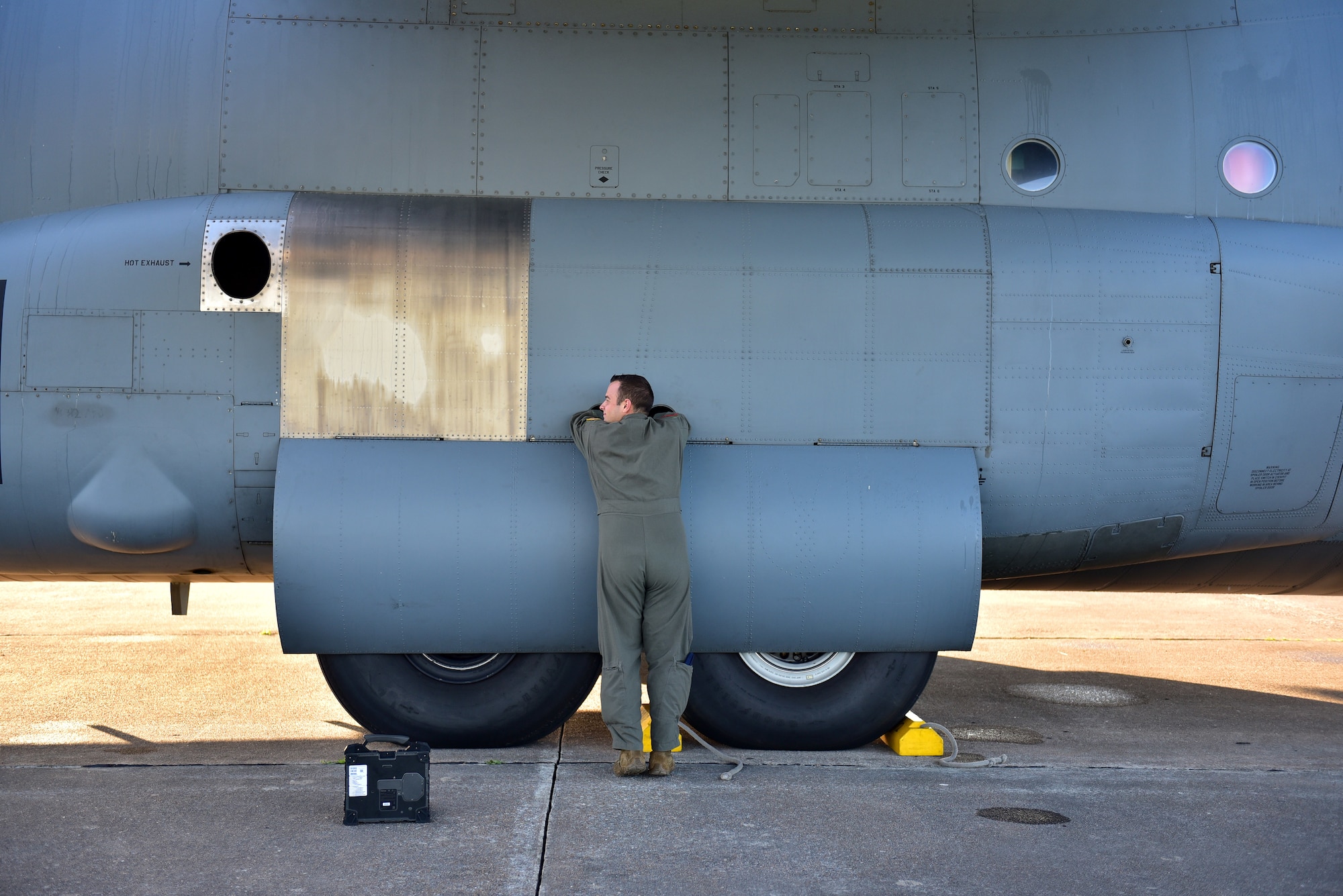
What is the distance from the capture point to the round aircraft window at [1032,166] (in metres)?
6.29

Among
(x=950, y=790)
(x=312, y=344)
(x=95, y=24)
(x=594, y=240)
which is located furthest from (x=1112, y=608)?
(x=95, y=24)

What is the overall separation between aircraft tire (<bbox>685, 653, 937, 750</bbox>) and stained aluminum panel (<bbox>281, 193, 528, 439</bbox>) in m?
1.65

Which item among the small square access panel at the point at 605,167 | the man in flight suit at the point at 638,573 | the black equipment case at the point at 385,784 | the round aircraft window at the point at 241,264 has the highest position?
the small square access panel at the point at 605,167

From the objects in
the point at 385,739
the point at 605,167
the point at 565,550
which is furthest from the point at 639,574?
the point at 605,167

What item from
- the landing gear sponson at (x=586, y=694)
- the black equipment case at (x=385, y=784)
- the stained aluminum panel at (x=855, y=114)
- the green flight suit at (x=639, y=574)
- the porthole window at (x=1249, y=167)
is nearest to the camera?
the black equipment case at (x=385, y=784)

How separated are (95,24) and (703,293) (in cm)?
354

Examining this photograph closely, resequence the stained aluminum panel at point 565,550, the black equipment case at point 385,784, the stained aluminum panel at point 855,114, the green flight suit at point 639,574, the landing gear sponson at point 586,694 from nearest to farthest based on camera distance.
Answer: the black equipment case at point 385,784 < the green flight suit at point 639,574 < the stained aluminum panel at point 565,550 < the landing gear sponson at point 586,694 < the stained aluminum panel at point 855,114

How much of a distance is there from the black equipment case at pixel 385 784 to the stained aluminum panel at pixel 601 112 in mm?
2895

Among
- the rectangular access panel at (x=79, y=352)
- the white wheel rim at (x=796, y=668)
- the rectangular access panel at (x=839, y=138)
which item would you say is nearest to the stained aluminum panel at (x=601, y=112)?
the rectangular access panel at (x=839, y=138)

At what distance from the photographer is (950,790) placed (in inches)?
213

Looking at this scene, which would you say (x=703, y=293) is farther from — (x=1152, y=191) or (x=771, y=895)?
(x=771, y=895)

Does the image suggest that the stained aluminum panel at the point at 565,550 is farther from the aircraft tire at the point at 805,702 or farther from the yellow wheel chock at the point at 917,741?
the yellow wheel chock at the point at 917,741

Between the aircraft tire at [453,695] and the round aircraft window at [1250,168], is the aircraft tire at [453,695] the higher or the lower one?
the lower one

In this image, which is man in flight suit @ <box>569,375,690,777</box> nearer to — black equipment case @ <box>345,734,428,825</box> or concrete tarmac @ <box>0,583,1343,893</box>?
concrete tarmac @ <box>0,583,1343,893</box>
